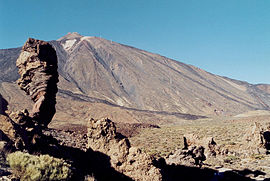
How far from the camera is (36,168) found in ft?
18.0

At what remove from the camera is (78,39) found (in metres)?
146

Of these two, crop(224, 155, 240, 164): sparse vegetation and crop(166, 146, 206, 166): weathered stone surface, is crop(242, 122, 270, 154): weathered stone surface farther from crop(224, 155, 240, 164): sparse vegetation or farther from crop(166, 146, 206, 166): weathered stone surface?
crop(166, 146, 206, 166): weathered stone surface

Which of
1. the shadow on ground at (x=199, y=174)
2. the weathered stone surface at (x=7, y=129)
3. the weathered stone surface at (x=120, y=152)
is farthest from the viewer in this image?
the shadow on ground at (x=199, y=174)

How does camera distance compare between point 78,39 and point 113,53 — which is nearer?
point 113,53

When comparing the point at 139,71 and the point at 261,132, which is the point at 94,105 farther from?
the point at 139,71

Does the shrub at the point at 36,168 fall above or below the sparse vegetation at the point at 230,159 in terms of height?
above

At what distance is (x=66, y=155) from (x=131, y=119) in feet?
145

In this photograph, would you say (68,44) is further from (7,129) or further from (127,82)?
(7,129)

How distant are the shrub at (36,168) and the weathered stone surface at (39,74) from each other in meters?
6.14

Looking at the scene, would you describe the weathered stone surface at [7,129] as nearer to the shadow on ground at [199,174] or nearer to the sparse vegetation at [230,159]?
the shadow on ground at [199,174]

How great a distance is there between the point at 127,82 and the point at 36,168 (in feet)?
310

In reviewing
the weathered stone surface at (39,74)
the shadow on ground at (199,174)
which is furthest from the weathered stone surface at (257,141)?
the weathered stone surface at (39,74)

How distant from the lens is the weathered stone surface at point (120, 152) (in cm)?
723

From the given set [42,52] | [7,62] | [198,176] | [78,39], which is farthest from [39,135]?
[78,39]
